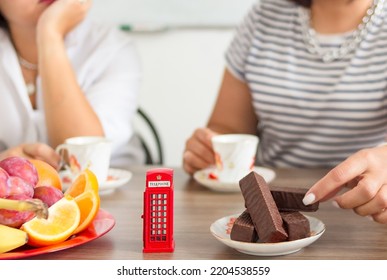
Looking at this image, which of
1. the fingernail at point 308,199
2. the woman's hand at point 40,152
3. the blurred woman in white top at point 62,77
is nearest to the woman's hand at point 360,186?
the fingernail at point 308,199

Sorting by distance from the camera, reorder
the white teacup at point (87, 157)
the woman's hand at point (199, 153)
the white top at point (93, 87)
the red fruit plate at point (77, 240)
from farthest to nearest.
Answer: the white top at point (93, 87) → the woman's hand at point (199, 153) → the white teacup at point (87, 157) → the red fruit plate at point (77, 240)

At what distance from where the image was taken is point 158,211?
0.96 metres

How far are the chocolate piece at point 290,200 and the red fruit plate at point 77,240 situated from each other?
0.25 meters

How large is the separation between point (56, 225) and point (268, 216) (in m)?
0.29

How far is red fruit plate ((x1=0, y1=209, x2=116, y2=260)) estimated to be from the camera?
35.9 inches

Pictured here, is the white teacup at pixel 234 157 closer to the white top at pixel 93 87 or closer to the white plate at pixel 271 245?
the white plate at pixel 271 245

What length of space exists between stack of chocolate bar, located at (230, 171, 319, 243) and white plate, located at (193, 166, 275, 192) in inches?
12.9

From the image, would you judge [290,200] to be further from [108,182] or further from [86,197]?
[108,182]

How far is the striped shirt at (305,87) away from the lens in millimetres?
1633

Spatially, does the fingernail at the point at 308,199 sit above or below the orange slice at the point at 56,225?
above

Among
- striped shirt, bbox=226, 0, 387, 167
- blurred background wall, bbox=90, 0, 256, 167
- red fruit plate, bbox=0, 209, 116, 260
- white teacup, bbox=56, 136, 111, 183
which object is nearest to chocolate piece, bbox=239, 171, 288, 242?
red fruit plate, bbox=0, 209, 116, 260

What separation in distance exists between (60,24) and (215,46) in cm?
135
